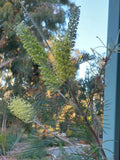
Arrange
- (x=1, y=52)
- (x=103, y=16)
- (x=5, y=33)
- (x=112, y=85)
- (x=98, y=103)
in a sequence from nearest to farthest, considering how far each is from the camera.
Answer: (x=98, y=103) → (x=112, y=85) → (x=103, y=16) → (x=5, y=33) → (x=1, y=52)

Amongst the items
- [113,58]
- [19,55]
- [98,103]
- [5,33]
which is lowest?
[98,103]

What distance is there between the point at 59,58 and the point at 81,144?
0.30 m

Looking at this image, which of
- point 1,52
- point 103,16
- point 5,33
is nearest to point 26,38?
point 103,16

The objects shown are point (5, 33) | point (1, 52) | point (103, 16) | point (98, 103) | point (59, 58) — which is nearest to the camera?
point (59, 58)

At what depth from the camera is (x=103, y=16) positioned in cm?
242

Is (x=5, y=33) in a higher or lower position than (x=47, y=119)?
higher

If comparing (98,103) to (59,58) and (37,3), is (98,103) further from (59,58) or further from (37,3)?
(37,3)

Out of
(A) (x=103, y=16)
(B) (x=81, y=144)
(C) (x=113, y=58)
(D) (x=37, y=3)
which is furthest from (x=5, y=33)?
(B) (x=81, y=144)

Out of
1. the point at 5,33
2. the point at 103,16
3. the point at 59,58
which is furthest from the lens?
the point at 5,33

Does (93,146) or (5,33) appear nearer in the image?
(93,146)

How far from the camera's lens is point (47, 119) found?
60 cm

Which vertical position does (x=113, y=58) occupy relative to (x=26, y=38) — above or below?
above

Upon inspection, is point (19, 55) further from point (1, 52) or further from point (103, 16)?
point (103, 16)

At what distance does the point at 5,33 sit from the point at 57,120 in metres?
4.61
